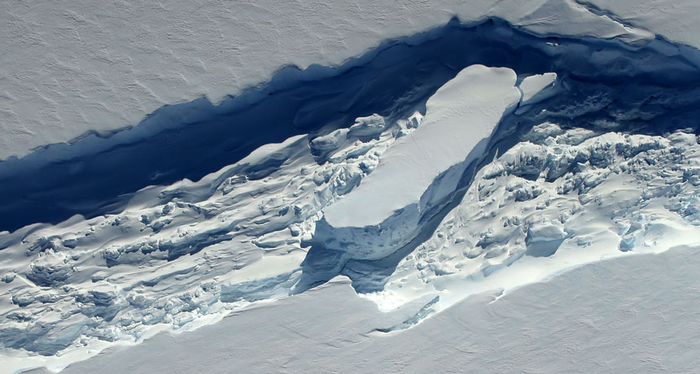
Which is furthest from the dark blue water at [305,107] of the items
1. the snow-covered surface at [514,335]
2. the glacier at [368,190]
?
the snow-covered surface at [514,335]

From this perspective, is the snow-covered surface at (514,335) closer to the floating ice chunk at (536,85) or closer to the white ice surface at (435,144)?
the white ice surface at (435,144)

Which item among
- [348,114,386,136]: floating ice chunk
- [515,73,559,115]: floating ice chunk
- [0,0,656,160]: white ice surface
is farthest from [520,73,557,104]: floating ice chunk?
[348,114,386,136]: floating ice chunk

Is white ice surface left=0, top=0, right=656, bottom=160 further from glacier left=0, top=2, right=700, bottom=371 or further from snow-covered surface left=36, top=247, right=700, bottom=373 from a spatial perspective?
snow-covered surface left=36, top=247, right=700, bottom=373

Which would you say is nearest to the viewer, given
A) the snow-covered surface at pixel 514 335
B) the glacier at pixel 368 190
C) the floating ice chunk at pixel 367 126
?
the snow-covered surface at pixel 514 335

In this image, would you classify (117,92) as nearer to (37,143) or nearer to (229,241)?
(37,143)

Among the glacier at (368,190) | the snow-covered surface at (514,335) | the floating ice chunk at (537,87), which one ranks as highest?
the floating ice chunk at (537,87)

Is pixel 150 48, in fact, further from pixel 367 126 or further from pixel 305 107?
pixel 367 126
